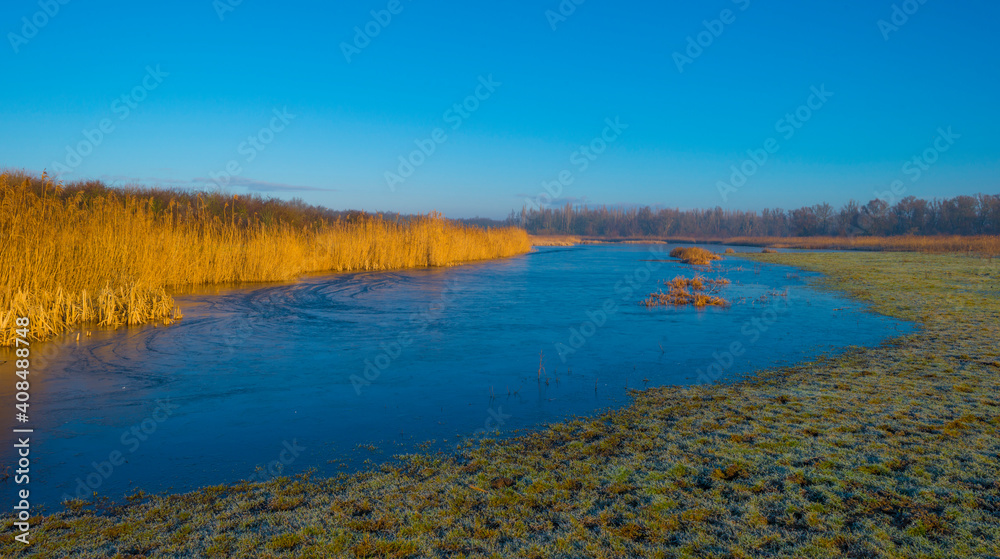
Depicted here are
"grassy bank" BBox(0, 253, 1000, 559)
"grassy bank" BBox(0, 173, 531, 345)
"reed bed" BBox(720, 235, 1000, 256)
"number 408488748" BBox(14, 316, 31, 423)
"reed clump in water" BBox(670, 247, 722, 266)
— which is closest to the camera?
"grassy bank" BBox(0, 253, 1000, 559)

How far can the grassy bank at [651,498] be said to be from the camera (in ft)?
10.7

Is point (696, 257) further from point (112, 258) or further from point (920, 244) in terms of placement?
point (112, 258)

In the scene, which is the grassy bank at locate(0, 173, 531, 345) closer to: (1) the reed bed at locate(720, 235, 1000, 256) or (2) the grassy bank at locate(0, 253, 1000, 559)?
(2) the grassy bank at locate(0, 253, 1000, 559)

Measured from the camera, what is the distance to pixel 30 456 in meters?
4.75

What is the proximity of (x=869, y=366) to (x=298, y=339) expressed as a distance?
367 inches

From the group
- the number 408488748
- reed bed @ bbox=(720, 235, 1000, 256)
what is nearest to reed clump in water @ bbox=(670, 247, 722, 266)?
reed bed @ bbox=(720, 235, 1000, 256)

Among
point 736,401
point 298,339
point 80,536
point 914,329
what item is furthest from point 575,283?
point 80,536

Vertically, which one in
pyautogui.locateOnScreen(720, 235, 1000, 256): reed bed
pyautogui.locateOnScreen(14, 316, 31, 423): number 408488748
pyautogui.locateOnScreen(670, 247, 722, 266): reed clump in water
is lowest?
pyautogui.locateOnScreen(14, 316, 31, 423): number 408488748

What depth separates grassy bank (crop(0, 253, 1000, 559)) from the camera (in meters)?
3.25

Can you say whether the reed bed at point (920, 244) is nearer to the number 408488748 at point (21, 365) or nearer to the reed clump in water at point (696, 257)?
the reed clump in water at point (696, 257)

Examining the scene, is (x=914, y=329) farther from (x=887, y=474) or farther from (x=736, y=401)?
(x=887, y=474)

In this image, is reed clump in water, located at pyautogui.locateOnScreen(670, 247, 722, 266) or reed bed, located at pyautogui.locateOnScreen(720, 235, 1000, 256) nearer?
reed clump in water, located at pyautogui.locateOnScreen(670, 247, 722, 266)

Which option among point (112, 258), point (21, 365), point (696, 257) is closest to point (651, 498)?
point (21, 365)

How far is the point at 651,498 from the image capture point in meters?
3.88
